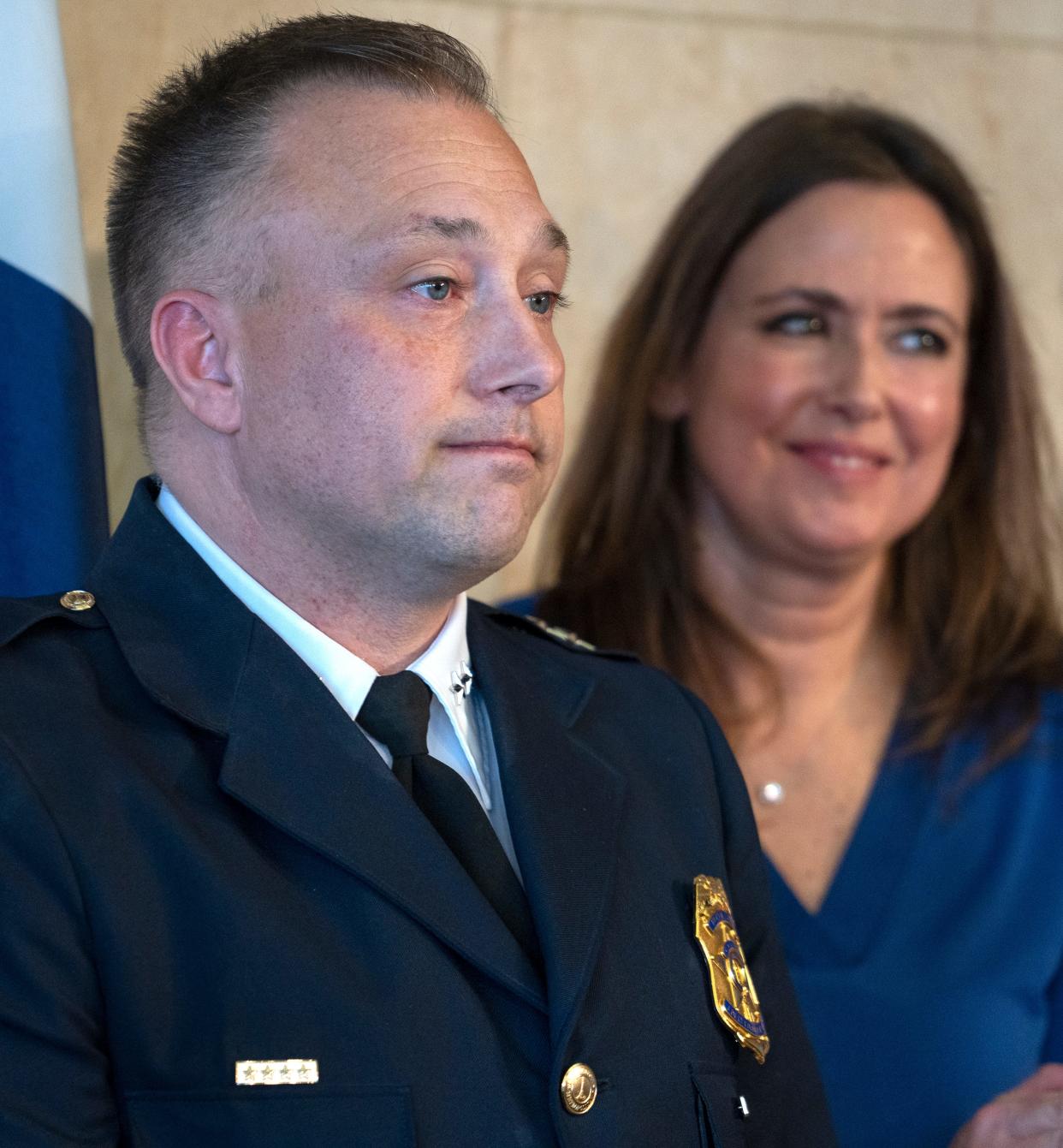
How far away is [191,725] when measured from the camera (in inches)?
56.1

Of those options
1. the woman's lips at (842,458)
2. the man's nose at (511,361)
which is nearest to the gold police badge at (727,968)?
the man's nose at (511,361)

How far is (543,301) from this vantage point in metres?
1.66

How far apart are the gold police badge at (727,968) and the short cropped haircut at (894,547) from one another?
37.5 inches

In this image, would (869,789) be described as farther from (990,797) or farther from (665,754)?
(665,754)

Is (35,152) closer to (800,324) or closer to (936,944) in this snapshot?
(800,324)

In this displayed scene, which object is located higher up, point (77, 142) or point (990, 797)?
point (77, 142)

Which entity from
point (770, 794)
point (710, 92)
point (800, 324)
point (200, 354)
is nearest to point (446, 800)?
point (200, 354)

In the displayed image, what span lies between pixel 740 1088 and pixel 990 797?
3.40 feet

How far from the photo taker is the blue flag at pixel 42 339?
73.8 inches

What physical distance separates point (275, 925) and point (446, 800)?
8.6 inches

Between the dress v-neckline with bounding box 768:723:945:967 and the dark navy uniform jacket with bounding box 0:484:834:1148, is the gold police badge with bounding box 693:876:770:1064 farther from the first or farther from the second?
the dress v-neckline with bounding box 768:723:945:967

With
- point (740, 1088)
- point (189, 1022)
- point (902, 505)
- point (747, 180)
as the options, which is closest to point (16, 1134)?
point (189, 1022)

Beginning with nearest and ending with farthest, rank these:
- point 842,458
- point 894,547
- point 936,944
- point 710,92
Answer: point 936,944, point 842,458, point 894,547, point 710,92

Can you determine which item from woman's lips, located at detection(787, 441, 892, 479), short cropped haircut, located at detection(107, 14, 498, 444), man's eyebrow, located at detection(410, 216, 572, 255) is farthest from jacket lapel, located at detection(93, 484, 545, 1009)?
woman's lips, located at detection(787, 441, 892, 479)
